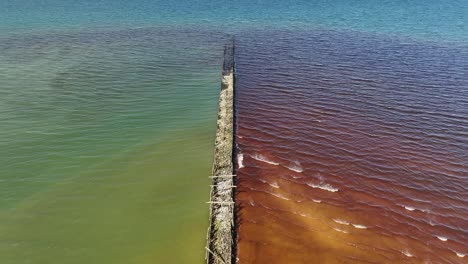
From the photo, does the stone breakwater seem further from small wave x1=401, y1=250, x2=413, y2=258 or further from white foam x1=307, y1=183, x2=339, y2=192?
small wave x1=401, y1=250, x2=413, y2=258

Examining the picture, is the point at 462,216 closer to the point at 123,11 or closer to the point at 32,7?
the point at 123,11

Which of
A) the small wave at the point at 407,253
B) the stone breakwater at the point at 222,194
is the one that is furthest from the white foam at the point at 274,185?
the small wave at the point at 407,253

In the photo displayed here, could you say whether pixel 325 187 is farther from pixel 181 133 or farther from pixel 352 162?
pixel 181 133

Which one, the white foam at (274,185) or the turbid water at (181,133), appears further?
the white foam at (274,185)

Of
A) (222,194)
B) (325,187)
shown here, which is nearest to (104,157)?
(222,194)

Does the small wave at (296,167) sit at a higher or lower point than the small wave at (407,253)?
higher

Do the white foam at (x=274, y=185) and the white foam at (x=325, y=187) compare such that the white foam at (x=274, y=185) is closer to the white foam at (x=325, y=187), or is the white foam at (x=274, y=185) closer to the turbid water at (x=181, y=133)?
the turbid water at (x=181, y=133)
